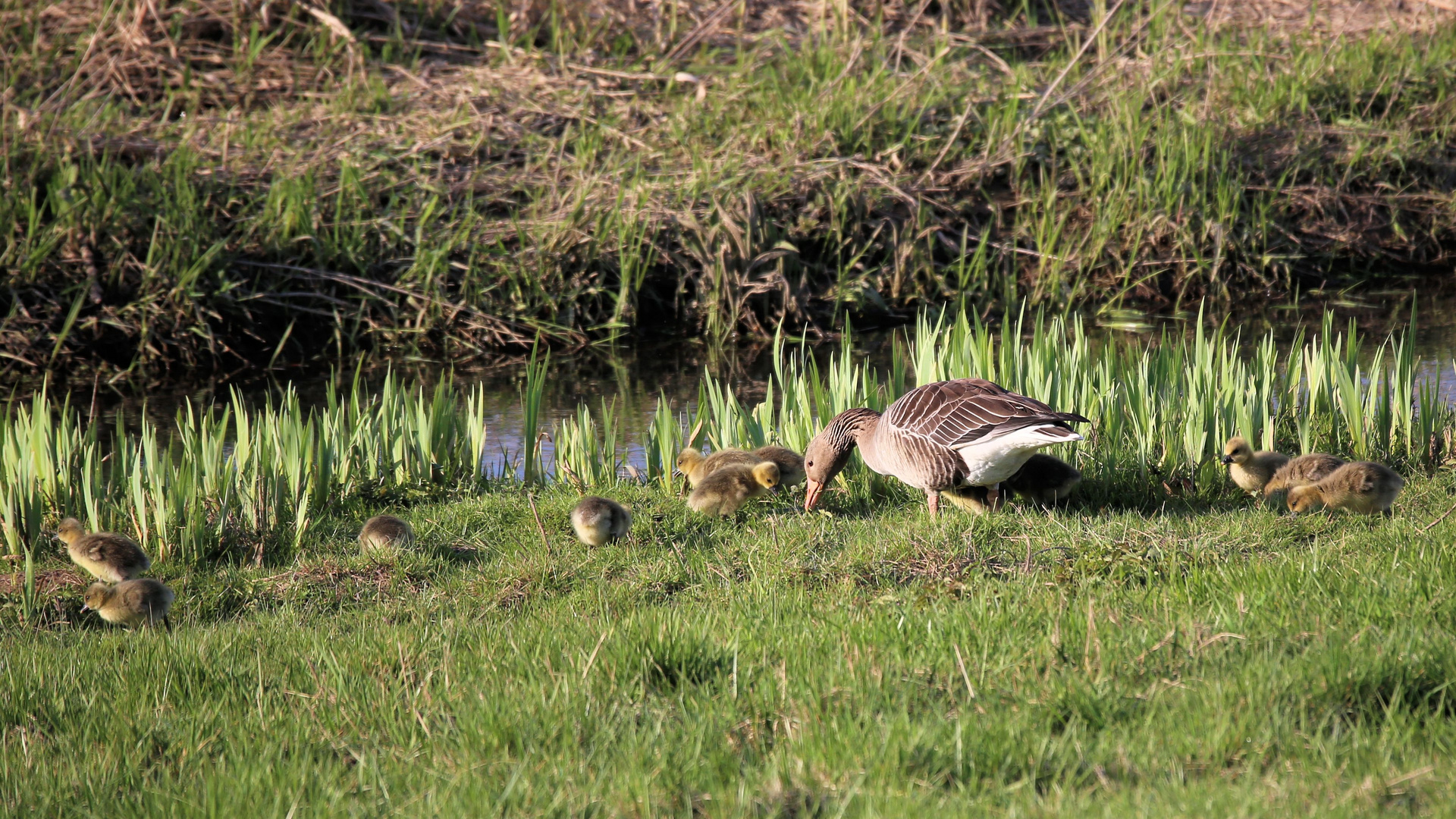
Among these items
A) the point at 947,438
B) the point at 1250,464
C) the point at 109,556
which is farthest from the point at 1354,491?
the point at 109,556

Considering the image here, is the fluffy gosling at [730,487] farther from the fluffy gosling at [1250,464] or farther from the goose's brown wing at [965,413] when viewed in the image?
the fluffy gosling at [1250,464]

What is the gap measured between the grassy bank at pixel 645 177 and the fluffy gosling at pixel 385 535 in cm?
525

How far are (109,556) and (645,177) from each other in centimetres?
732

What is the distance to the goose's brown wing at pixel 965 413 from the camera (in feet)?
17.5

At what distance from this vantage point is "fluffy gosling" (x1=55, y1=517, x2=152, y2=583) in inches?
221

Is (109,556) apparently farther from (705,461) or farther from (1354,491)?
(1354,491)

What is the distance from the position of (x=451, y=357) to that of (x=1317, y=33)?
35.5 feet

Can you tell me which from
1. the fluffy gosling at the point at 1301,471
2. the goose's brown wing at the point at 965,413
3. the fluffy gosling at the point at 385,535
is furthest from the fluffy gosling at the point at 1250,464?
the fluffy gosling at the point at 385,535

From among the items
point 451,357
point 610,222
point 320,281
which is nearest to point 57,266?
point 320,281

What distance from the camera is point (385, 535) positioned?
5.95m

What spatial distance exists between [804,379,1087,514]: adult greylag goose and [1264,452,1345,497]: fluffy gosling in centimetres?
115

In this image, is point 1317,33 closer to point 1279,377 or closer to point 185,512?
point 1279,377

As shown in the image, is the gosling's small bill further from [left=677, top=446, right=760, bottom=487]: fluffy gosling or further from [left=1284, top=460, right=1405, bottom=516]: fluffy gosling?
[left=1284, top=460, right=1405, bottom=516]: fluffy gosling

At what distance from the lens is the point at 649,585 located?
5.47 metres
